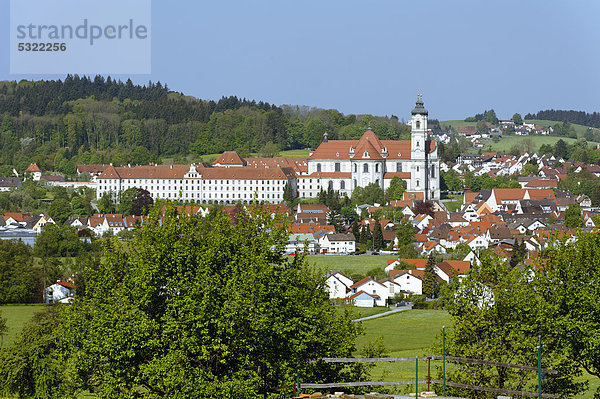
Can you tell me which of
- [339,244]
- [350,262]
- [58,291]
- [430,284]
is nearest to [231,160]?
[339,244]

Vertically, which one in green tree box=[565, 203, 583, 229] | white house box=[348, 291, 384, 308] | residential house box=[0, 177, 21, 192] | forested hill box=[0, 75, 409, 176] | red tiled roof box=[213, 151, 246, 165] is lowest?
white house box=[348, 291, 384, 308]

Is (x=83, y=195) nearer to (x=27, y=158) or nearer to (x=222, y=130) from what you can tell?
(x=27, y=158)

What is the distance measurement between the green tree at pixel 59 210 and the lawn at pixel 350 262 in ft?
103

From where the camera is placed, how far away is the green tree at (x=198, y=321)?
20203 millimetres

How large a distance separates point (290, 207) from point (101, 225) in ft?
76.2

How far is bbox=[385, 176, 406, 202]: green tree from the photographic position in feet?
367

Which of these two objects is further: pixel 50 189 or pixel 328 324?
pixel 50 189

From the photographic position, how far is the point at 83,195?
117 metres

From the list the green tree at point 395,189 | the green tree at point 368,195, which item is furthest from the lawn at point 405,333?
the green tree at point 395,189

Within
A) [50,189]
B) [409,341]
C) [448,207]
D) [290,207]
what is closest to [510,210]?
[448,207]

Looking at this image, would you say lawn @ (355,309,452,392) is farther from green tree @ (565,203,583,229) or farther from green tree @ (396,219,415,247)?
green tree @ (565,203,583,229)

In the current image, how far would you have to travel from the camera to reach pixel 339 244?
8469 cm

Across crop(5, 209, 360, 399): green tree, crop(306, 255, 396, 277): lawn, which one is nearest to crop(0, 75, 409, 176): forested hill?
crop(306, 255, 396, 277): lawn

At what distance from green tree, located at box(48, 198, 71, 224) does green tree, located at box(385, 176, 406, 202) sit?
115ft
